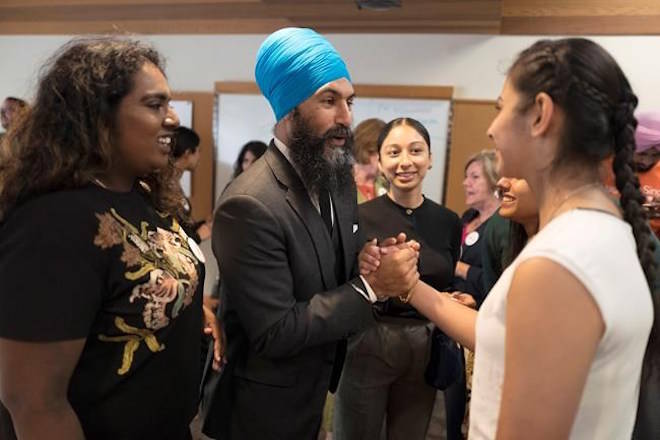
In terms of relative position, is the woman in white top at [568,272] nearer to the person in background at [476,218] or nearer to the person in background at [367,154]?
the person in background at [476,218]

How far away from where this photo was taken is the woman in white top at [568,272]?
0.67 meters

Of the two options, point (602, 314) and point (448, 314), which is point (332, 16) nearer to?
point (448, 314)

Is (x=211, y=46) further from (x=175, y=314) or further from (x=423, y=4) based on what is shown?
(x=175, y=314)

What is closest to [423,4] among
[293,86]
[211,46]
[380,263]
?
[211,46]

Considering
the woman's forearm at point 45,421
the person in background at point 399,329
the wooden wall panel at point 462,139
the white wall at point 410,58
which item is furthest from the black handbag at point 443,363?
the wooden wall panel at point 462,139

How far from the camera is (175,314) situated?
1.09 m

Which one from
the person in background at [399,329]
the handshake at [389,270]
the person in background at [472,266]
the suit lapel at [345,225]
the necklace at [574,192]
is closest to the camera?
the necklace at [574,192]

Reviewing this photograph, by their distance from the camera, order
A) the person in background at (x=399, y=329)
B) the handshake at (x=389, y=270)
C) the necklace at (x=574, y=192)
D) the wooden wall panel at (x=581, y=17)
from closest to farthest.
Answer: the necklace at (x=574, y=192), the handshake at (x=389, y=270), the person in background at (x=399, y=329), the wooden wall panel at (x=581, y=17)

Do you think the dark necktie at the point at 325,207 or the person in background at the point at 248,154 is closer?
the dark necktie at the point at 325,207

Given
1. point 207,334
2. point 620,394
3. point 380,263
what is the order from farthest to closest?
point 207,334, point 380,263, point 620,394

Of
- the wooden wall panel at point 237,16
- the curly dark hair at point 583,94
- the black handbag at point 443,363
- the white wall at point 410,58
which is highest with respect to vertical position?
the wooden wall panel at point 237,16

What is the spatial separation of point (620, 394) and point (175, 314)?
945 mm

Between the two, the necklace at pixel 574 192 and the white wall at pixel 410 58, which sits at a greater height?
the white wall at pixel 410 58

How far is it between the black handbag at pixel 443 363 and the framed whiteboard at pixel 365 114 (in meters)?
2.42
